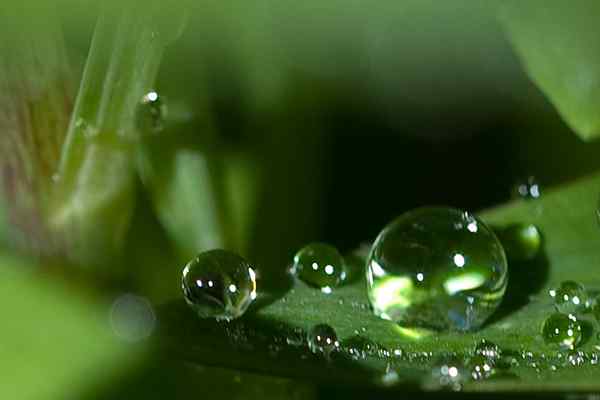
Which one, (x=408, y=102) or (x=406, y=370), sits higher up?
(x=408, y=102)

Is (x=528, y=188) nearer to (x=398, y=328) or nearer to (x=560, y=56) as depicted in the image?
(x=560, y=56)

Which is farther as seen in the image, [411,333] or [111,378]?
[411,333]

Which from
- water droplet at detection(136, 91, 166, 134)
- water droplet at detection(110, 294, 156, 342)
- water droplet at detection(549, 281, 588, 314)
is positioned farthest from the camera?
water droplet at detection(136, 91, 166, 134)

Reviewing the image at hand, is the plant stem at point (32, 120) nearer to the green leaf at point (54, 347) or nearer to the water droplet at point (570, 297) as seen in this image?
the green leaf at point (54, 347)

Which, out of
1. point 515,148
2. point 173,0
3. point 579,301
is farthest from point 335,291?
point 515,148

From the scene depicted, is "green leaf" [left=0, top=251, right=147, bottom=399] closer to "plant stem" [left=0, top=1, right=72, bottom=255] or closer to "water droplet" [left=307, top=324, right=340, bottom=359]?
"water droplet" [left=307, top=324, right=340, bottom=359]

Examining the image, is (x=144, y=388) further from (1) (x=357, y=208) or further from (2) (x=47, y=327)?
(1) (x=357, y=208)

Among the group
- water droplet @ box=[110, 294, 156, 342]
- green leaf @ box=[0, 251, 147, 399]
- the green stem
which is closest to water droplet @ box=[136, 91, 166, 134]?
the green stem
